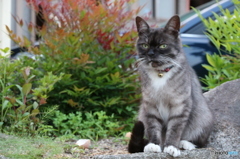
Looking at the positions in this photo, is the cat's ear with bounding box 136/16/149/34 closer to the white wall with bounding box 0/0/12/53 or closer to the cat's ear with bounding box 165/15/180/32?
the cat's ear with bounding box 165/15/180/32

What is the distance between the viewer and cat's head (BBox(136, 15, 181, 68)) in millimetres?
3199

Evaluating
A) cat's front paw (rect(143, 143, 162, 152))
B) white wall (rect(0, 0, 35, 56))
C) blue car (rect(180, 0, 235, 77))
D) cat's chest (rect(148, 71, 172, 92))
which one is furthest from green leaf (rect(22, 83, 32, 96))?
white wall (rect(0, 0, 35, 56))

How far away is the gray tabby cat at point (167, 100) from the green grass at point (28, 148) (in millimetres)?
627

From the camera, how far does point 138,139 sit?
126 inches

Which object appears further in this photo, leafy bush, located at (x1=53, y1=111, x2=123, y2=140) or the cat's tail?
leafy bush, located at (x1=53, y1=111, x2=123, y2=140)

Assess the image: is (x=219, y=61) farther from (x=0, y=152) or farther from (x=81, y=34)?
(x=0, y=152)

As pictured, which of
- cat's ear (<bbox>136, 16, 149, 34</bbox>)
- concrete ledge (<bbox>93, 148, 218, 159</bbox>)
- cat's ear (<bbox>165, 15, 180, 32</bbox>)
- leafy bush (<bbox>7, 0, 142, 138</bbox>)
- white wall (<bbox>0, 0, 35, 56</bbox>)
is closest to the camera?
concrete ledge (<bbox>93, 148, 218, 159</bbox>)

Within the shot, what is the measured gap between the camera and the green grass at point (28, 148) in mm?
2994

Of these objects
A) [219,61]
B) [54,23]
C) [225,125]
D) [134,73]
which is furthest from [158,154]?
[54,23]

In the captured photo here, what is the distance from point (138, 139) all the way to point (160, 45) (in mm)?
771

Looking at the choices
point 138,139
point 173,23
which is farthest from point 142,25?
point 138,139

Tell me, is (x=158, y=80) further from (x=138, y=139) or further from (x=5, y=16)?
(x=5, y=16)

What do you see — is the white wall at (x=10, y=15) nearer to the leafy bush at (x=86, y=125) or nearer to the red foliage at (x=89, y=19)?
the red foliage at (x=89, y=19)

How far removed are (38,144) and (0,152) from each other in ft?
1.46
